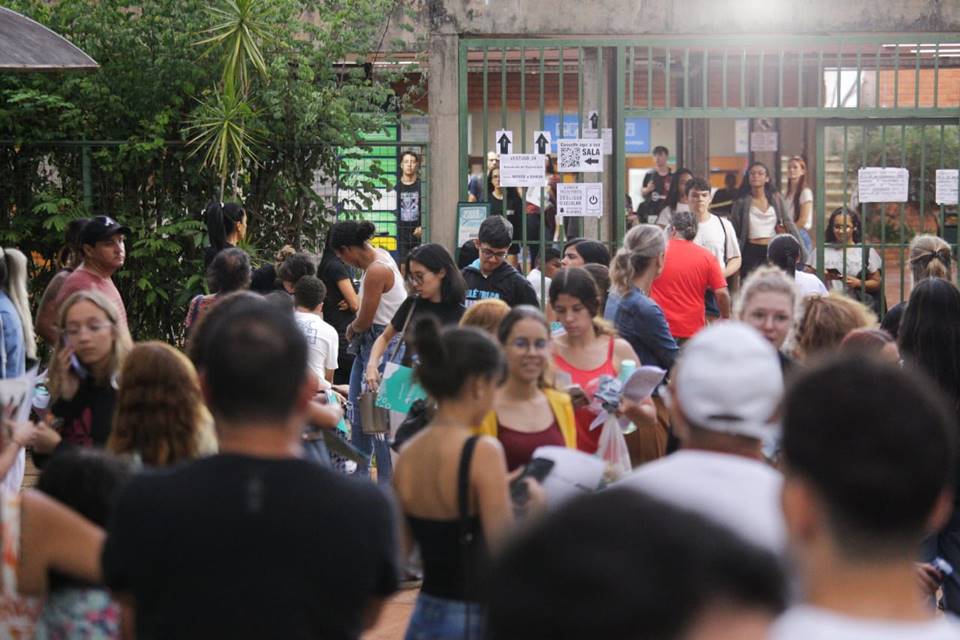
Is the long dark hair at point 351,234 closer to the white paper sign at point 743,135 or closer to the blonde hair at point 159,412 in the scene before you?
the blonde hair at point 159,412

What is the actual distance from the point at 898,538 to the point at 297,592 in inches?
48.1

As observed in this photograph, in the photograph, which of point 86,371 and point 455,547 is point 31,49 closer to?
point 86,371

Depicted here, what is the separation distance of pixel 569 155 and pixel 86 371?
7.17m

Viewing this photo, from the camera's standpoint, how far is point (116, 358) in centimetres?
501

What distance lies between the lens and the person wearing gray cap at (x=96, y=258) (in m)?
7.28

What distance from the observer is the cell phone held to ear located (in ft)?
13.2

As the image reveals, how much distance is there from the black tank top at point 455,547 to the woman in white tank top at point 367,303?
181 inches

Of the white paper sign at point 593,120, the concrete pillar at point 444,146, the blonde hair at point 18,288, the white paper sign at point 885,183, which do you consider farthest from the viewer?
the concrete pillar at point 444,146

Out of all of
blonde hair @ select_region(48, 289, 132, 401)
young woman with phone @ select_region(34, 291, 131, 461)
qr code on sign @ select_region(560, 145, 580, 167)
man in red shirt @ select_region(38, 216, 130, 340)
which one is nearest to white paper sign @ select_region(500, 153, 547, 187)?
qr code on sign @ select_region(560, 145, 580, 167)

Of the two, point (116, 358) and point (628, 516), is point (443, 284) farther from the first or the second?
point (628, 516)

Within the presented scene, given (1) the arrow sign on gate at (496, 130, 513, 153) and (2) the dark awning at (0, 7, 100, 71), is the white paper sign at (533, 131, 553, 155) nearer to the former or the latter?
(1) the arrow sign on gate at (496, 130, 513, 153)

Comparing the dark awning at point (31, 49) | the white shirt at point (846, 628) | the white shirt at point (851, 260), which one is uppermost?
the dark awning at point (31, 49)

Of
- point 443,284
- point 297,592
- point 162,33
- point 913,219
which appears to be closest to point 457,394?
point 297,592

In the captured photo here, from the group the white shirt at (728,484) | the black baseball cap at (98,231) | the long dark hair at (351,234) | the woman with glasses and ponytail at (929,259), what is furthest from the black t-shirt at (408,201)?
the white shirt at (728,484)
